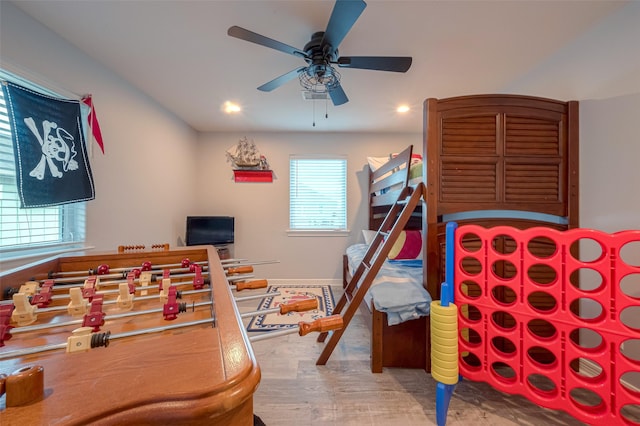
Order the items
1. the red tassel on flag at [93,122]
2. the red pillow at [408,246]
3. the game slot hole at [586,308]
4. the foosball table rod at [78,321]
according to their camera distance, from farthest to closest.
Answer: the red pillow at [408,246], the red tassel on flag at [93,122], the game slot hole at [586,308], the foosball table rod at [78,321]

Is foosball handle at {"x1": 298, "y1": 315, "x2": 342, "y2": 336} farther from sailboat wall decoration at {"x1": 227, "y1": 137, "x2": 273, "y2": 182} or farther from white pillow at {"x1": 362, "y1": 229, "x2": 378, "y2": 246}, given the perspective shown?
sailboat wall decoration at {"x1": 227, "y1": 137, "x2": 273, "y2": 182}

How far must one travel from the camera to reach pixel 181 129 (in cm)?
346

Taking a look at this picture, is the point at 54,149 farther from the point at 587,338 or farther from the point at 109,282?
the point at 587,338

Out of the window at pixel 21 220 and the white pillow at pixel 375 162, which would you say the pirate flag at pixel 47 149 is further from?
the white pillow at pixel 375 162

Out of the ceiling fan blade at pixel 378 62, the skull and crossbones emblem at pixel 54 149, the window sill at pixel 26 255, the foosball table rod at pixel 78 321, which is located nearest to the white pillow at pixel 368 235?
the ceiling fan blade at pixel 378 62

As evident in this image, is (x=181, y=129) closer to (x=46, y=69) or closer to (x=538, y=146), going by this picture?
(x=46, y=69)

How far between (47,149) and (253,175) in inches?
91.6

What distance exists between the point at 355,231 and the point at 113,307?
10.8 ft

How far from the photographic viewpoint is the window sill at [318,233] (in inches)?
155

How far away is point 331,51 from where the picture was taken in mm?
1728

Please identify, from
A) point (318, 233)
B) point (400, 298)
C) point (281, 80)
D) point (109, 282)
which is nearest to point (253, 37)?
point (281, 80)

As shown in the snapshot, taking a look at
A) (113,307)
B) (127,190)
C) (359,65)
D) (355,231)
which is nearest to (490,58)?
(359,65)

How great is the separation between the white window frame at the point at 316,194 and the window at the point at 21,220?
2.56m

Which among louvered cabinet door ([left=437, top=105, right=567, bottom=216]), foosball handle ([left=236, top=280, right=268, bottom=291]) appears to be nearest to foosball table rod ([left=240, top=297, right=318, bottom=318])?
foosball handle ([left=236, top=280, right=268, bottom=291])
